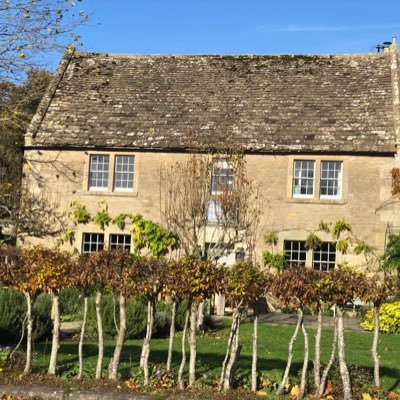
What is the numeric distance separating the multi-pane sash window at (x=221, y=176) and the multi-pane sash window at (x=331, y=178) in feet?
11.1

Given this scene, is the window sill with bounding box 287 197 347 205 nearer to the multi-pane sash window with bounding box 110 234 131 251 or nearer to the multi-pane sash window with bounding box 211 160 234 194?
the multi-pane sash window with bounding box 211 160 234 194

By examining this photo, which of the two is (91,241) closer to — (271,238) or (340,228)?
(271,238)

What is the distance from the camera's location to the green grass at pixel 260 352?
33.1 ft

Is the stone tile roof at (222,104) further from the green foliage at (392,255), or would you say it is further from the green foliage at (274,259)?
the green foliage at (274,259)

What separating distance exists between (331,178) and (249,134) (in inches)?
132

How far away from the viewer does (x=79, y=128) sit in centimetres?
2430

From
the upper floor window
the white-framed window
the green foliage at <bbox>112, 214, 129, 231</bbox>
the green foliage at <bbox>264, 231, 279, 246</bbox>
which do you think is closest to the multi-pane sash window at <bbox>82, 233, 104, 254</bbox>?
the white-framed window

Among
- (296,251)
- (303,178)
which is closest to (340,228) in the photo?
(296,251)

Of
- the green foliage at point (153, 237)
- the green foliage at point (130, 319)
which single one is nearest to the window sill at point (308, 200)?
the green foliage at point (153, 237)

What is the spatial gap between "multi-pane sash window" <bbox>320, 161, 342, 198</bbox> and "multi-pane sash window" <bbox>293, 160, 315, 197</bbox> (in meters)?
0.39

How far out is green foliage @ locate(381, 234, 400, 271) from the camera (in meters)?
20.8

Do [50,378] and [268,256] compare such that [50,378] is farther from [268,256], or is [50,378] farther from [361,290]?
[268,256]

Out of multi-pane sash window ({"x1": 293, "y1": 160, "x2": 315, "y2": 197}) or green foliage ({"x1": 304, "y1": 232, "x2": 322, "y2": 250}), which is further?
multi-pane sash window ({"x1": 293, "y1": 160, "x2": 315, "y2": 197})

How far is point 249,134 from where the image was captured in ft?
76.3
